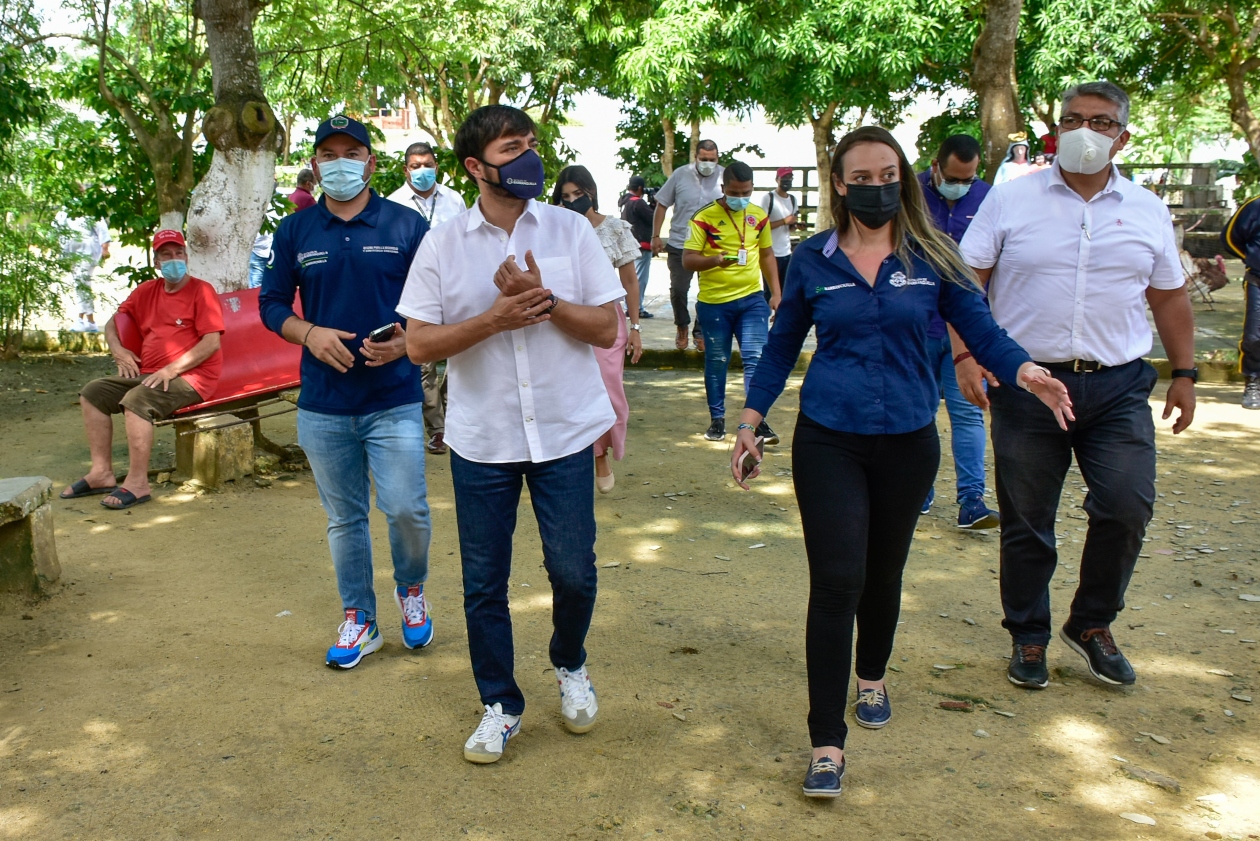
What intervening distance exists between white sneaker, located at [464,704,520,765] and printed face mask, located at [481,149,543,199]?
1.63m

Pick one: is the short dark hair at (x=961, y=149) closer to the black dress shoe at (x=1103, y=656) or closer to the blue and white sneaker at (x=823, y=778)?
the black dress shoe at (x=1103, y=656)

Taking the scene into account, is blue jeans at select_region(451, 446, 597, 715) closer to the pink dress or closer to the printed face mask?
the printed face mask

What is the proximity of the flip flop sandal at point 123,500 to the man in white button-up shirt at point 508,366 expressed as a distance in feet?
12.8

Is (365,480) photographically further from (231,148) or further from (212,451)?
(231,148)

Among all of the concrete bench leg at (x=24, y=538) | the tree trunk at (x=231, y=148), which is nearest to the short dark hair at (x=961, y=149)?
the tree trunk at (x=231, y=148)

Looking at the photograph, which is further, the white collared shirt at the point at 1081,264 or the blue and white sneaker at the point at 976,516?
the blue and white sneaker at the point at 976,516

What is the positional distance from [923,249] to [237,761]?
2683 millimetres

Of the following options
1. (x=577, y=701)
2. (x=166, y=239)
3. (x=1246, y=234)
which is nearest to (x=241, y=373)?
(x=166, y=239)

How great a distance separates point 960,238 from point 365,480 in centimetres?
339

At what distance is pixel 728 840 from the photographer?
318cm

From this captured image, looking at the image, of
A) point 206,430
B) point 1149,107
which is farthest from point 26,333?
point 1149,107

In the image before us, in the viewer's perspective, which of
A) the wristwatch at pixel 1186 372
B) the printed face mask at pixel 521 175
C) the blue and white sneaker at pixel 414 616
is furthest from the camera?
the blue and white sneaker at pixel 414 616

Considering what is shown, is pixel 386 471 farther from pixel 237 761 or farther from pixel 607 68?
pixel 607 68

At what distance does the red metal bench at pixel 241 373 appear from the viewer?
717cm
